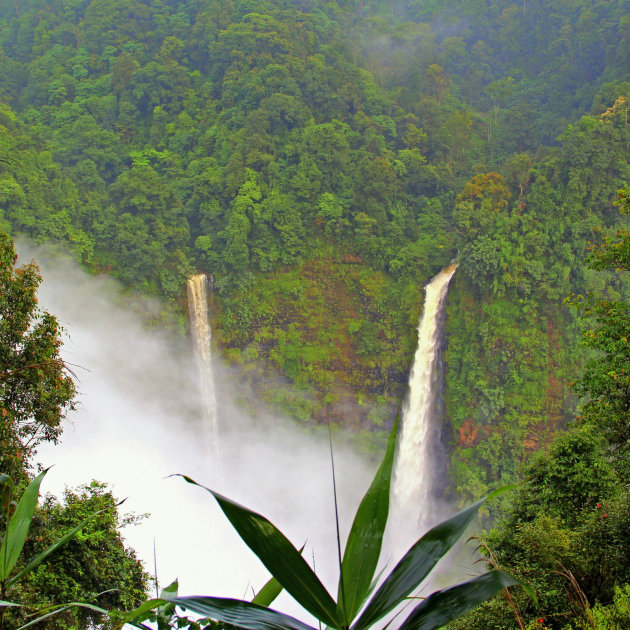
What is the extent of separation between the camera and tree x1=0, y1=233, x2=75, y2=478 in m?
5.54

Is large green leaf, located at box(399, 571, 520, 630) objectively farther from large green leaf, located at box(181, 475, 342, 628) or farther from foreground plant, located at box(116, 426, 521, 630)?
large green leaf, located at box(181, 475, 342, 628)

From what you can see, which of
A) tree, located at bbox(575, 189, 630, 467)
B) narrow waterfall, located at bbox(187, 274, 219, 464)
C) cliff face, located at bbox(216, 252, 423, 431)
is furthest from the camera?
narrow waterfall, located at bbox(187, 274, 219, 464)

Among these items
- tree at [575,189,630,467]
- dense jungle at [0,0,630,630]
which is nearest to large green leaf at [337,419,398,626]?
tree at [575,189,630,467]

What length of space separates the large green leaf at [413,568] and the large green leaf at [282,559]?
0.28 ft

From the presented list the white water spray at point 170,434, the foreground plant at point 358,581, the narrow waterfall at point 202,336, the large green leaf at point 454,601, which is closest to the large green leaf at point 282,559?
the foreground plant at point 358,581

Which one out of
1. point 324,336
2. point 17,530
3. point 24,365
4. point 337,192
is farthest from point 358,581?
point 337,192

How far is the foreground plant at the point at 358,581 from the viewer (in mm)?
1293

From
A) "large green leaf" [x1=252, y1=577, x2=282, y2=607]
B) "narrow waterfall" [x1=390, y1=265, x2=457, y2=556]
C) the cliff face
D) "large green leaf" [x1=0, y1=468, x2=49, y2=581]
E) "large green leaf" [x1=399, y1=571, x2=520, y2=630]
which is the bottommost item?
"large green leaf" [x1=399, y1=571, x2=520, y2=630]

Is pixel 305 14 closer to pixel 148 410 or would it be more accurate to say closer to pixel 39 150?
pixel 39 150

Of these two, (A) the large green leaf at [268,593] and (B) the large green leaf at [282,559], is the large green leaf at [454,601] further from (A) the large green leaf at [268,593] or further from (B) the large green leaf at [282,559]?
(A) the large green leaf at [268,593]

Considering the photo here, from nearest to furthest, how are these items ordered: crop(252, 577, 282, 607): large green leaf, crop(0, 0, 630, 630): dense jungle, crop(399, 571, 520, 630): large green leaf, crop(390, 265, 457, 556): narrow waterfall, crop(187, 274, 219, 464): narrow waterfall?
crop(399, 571, 520, 630): large green leaf
crop(252, 577, 282, 607): large green leaf
crop(0, 0, 630, 630): dense jungle
crop(390, 265, 457, 556): narrow waterfall
crop(187, 274, 219, 464): narrow waterfall

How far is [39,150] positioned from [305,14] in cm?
1187

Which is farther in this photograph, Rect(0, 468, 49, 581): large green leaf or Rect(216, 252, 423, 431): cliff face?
Rect(216, 252, 423, 431): cliff face

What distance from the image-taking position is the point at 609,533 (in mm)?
3977
